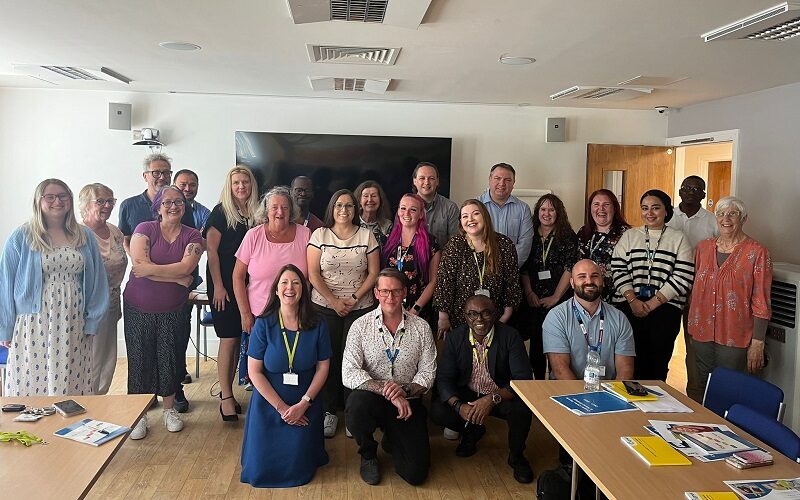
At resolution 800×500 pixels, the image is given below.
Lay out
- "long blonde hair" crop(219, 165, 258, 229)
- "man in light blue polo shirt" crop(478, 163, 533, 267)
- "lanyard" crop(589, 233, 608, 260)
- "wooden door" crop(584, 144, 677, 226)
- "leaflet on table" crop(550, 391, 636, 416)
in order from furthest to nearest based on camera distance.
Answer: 1. "wooden door" crop(584, 144, 677, 226)
2. "man in light blue polo shirt" crop(478, 163, 533, 267)
3. "lanyard" crop(589, 233, 608, 260)
4. "long blonde hair" crop(219, 165, 258, 229)
5. "leaflet on table" crop(550, 391, 636, 416)

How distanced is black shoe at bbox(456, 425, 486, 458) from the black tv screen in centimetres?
290

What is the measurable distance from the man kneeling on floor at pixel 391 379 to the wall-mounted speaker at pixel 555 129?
11.5 ft

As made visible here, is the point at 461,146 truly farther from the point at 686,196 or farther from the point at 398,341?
the point at 398,341

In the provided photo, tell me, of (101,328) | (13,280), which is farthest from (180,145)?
(13,280)

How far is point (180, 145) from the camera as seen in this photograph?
19.2 feet

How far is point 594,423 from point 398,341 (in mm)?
1305

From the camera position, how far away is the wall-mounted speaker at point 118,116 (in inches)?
223

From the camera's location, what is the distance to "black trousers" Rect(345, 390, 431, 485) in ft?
10.7

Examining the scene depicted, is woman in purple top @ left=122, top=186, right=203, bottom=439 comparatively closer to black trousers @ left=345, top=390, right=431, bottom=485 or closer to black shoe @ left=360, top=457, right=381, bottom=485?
black trousers @ left=345, top=390, right=431, bottom=485

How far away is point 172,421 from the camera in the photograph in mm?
3922

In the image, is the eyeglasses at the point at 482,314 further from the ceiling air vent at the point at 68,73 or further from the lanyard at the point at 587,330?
the ceiling air vent at the point at 68,73

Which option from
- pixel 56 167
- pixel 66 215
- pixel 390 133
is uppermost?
A: pixel 390 133

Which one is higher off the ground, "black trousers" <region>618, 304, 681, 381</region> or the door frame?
the door frame

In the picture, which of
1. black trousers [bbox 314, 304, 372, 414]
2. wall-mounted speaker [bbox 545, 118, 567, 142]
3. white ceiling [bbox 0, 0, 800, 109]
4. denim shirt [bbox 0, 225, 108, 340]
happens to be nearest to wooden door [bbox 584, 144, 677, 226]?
wall-mounted speaker [bbox 545, 118, 567, 142]
